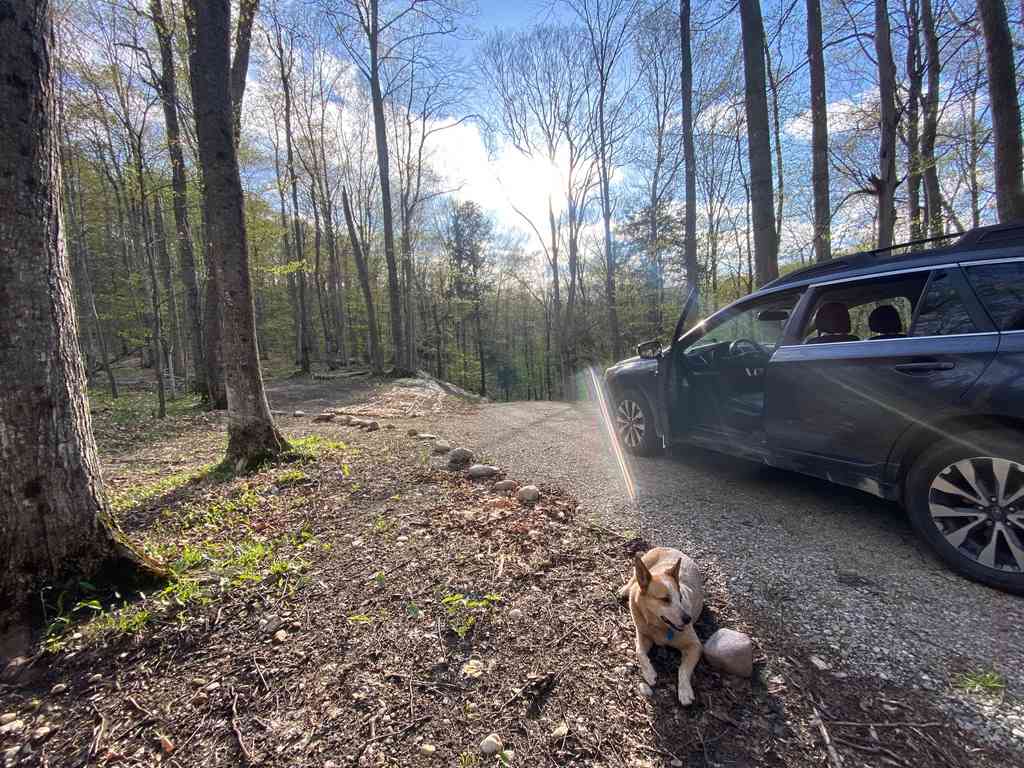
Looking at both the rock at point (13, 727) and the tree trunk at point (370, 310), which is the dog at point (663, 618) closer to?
the rock at point (13, 727)

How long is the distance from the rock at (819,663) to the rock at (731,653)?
0.24m

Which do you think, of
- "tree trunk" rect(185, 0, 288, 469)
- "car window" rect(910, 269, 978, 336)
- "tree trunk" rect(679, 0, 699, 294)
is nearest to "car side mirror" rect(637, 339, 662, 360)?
"car window" rect(910, 269, 978, 336)

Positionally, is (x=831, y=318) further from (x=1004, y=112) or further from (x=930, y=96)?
(x=930, y=96)

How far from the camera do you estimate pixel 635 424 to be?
4.67 metres

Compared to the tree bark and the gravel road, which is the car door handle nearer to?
the gravel road

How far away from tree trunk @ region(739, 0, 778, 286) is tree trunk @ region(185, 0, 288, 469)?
274 inches

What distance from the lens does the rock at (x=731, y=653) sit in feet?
5.34

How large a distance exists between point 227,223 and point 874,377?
5.50 meters

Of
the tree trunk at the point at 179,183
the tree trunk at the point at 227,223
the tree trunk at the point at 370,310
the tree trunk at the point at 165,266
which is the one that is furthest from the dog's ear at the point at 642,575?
the tree trunk at the point at 370,310

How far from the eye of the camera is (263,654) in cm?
179

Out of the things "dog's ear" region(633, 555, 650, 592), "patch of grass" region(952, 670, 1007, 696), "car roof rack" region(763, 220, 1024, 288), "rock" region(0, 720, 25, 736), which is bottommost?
"patch of grass" region(952, 670, 1007, 696)

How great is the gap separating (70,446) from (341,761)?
2030mm

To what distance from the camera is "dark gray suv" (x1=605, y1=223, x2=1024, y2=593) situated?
2.08 m

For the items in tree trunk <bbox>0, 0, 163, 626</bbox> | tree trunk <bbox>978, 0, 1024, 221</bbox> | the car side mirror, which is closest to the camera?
tree trunk <bbox>0, 0, 163, 626</bbox>
